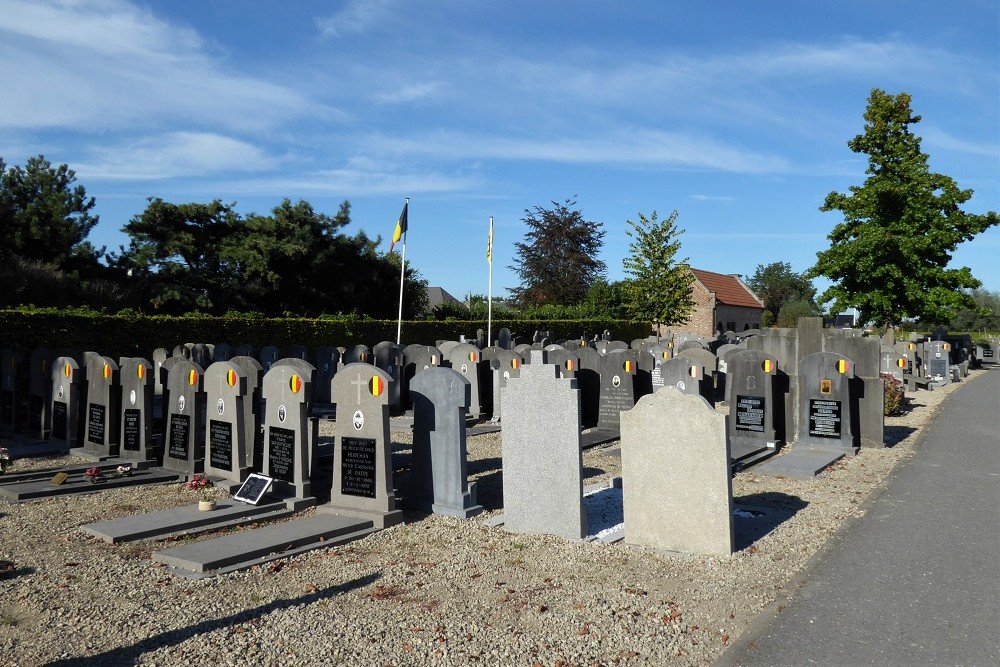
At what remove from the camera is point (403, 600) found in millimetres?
5309

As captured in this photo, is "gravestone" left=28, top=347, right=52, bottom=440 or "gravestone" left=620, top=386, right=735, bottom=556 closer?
"gravestone" left=620, top=386, right=735, bottom=556

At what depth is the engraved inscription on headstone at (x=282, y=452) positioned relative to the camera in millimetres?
8391

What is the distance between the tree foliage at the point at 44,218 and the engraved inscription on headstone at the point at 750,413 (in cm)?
2629

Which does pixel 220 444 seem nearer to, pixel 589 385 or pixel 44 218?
pixel 589 385

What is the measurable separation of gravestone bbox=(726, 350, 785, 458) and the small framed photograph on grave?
7556mm

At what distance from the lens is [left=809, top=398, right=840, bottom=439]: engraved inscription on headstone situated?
12214 mm

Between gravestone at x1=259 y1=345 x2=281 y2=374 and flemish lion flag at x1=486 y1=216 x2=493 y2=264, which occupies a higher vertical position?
flemish lion flag at x1=486 y1=216 x2=493 y2=264

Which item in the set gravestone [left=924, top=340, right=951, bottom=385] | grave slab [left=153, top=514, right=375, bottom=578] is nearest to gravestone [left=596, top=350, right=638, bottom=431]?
grave slab [left=153, top=514, right=375, bottom=578]

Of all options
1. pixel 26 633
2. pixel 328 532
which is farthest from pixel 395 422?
pixel 26 633

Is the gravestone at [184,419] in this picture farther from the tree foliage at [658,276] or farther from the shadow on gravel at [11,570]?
the tree foliage at [658,276]

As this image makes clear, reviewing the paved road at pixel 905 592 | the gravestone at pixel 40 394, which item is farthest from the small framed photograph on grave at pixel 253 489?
the gravestone at pixel 40 394

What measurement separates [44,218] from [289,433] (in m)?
27.7

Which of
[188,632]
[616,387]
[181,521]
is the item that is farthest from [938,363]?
[188,632]

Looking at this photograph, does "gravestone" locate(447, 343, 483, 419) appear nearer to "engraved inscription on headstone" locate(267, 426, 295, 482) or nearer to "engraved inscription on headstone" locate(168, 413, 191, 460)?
"engraved inscription on headstone" locate(168, 413, 191, 460)
